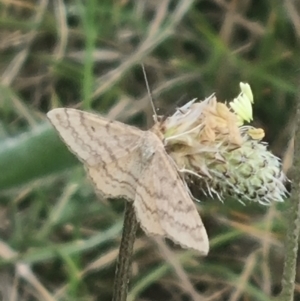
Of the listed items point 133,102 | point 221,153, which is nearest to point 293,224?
point 221,153

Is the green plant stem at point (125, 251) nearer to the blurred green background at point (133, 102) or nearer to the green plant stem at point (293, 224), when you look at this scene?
the green plant stem at point (293, 224)

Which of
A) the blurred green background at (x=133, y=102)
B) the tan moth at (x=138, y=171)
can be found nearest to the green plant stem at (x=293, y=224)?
the tan moth at (x=138, y=171)

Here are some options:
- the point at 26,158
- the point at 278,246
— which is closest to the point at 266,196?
the point at 26,158

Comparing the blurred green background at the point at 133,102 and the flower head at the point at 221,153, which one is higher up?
the flower head at the point at 221,153

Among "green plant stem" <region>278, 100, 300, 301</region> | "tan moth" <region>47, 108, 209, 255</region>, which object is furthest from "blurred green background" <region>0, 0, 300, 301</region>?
"green plant stem" <region>278, 100, 300, 301</region>

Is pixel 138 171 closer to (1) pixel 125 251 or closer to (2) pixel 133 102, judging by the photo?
(1) pixel 125 251

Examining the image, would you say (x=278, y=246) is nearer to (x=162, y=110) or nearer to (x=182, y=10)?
(x=162, y=110)

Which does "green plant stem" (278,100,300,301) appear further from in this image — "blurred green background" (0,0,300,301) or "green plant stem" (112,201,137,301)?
"blurred green background" (0,0,300,301)
